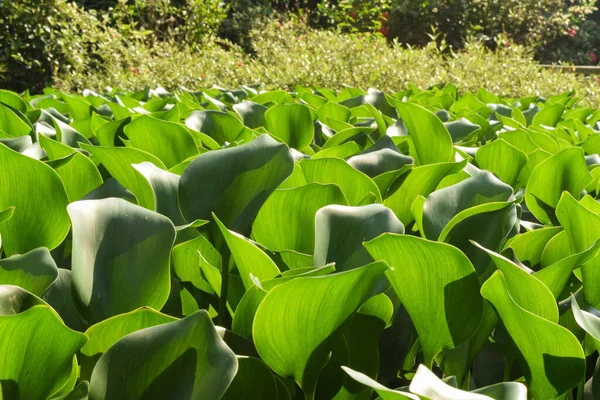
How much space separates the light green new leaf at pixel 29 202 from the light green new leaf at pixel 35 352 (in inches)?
13.5

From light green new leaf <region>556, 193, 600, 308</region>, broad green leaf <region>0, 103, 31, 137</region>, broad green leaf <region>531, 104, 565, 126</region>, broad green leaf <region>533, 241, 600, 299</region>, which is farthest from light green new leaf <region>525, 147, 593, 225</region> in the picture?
broad green leaf <region>531, 104, 565, 126</region>

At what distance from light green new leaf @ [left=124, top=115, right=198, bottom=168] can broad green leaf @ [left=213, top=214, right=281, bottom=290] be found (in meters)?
0.68

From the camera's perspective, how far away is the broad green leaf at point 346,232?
0.90m

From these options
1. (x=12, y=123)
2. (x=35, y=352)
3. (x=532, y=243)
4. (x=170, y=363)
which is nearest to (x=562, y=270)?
(x=532, y=243)

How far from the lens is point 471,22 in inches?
648

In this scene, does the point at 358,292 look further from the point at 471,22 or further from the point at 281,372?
the point at 471,22

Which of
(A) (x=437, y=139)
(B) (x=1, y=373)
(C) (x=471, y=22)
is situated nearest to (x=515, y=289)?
(B) (x=1, y=373)

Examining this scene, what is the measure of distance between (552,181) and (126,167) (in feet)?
2.69

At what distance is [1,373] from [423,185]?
82cm

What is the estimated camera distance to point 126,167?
1.14 metres

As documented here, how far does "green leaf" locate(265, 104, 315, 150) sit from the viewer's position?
1850 mm

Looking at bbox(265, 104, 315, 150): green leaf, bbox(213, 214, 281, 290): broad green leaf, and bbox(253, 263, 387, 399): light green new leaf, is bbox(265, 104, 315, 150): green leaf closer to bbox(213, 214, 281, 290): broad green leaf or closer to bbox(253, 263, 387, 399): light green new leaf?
bbox(213, 214, 281, 290): broad green leaf

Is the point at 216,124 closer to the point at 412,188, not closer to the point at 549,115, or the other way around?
the point at 412,188

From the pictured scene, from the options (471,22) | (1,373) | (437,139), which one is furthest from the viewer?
(471,22)
